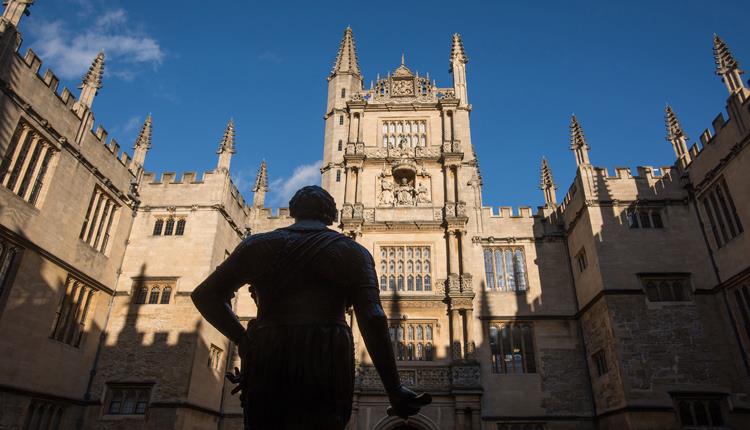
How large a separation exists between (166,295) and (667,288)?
1760 cm

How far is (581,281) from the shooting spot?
18.6 meters

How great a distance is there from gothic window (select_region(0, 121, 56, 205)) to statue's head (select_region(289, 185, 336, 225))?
13988 mm

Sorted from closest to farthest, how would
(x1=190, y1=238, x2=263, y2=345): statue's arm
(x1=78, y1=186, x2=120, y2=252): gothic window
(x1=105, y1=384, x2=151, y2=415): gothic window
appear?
(x1=190, y1=238, x2=263, y2=345): statue's arm < (x1=105, y1=384, x2=151, y2=415): gothic window < (x1=78, y1=186, x2=120, y2=252): gothic window

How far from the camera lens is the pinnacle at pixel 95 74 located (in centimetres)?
1806

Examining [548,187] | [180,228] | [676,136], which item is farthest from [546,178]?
[180,228]

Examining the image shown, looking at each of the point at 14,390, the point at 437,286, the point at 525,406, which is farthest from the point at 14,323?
the point at 525,406

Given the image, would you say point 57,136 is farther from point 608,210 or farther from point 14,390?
point 608,210

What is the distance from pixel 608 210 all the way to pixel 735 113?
191 inches

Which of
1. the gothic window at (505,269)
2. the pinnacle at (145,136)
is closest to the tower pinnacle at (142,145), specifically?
the pinnacle at (145,136)

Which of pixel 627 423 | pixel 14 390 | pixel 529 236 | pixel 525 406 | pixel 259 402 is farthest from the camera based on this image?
pixel 529 236

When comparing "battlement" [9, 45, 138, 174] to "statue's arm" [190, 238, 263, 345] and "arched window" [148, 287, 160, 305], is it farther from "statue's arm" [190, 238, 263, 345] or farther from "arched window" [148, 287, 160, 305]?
"statue's arm" [190, 238, 263, 345]

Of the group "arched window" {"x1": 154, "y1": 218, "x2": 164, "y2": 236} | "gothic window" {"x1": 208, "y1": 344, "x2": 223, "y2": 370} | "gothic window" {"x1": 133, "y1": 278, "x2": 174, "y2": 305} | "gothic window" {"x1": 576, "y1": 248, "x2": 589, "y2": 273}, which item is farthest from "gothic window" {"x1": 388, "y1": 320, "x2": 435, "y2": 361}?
"arched window" {"x1": 154, "y1": 218, "x2": 164, "y2": 236}

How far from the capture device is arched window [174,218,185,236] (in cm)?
1916

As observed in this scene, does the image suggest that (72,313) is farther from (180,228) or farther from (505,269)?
(505,269)
